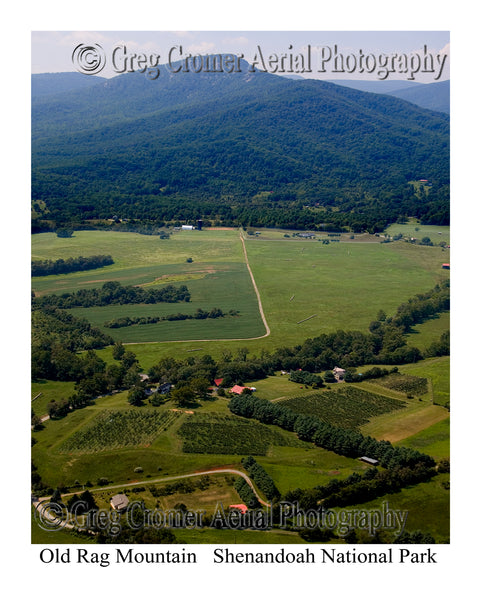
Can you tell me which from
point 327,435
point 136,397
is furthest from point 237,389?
point 327,435

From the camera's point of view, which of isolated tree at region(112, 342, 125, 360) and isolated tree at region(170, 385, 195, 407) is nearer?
isolated tree at region(170, 385, 195, 407)

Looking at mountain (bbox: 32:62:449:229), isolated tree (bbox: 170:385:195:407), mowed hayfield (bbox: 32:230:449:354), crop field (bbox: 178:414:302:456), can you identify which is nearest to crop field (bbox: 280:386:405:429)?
crop field (bbox: 178:414:302:456)

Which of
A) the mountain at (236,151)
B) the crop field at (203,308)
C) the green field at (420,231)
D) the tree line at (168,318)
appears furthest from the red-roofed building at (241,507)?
the mountain at (236,151)

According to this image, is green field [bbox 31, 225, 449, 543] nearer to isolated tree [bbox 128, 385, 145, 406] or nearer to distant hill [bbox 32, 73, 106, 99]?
isolated tree [bbox 128, 385, 145, 406]

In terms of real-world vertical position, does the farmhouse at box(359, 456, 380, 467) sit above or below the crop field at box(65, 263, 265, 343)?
below

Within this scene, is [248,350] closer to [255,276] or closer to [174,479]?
[255,276]

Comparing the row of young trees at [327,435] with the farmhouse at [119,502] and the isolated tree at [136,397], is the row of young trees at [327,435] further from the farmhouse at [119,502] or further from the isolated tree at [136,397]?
the farmhouse at [119,502]
